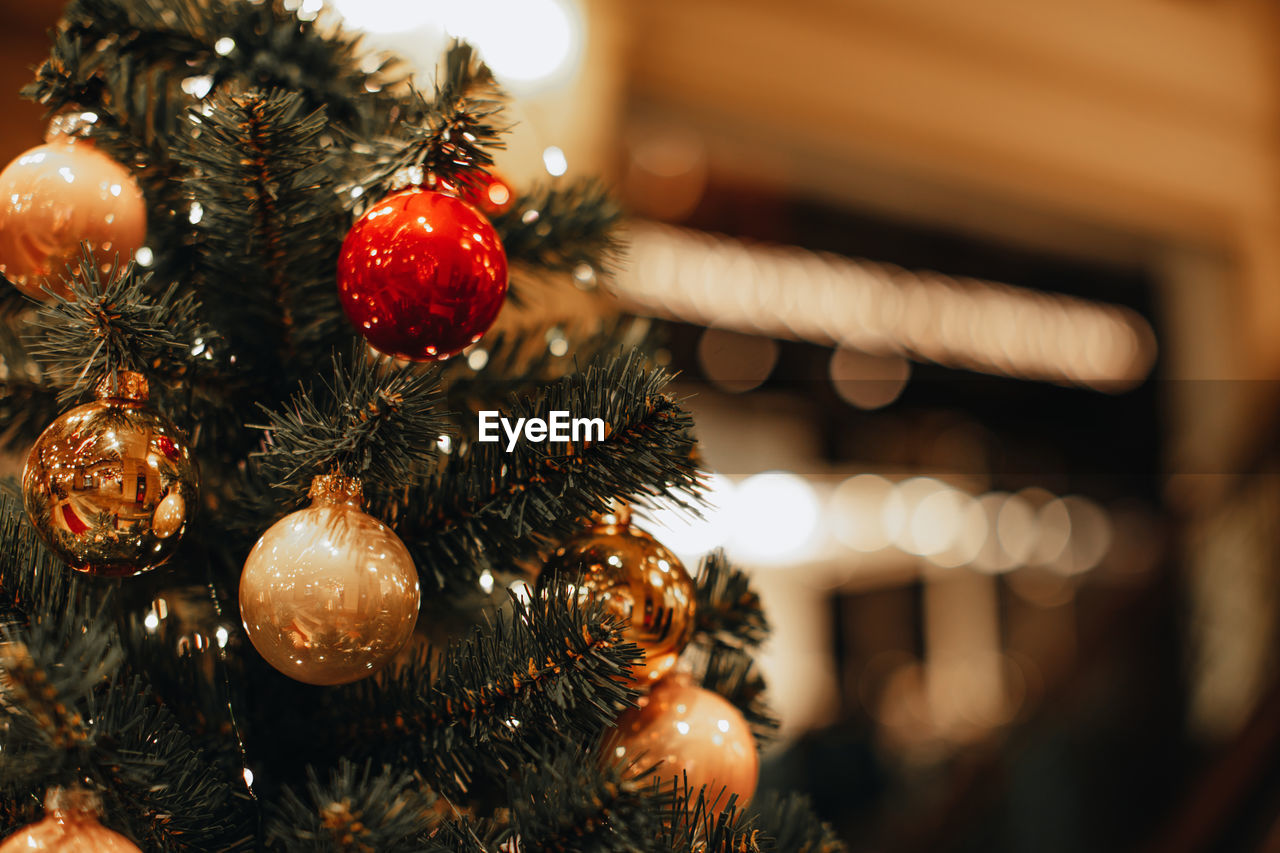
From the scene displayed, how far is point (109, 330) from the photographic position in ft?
1.21

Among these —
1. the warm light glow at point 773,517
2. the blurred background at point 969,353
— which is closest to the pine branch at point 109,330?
the blurred background at point 969,353

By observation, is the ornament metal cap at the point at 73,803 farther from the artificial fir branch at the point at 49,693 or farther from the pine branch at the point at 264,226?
the pine branch at the point at 264,226

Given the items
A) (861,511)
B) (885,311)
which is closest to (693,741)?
(885,311)

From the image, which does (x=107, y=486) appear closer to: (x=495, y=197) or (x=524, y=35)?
(x=495, y=197)

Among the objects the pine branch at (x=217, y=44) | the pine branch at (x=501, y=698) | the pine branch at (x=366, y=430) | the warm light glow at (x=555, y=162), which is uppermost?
the pine branch at (x=217, y=44)

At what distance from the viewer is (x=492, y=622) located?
435 millimetres

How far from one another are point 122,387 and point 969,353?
3247 mm

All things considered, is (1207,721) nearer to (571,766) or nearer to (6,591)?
(571,766)

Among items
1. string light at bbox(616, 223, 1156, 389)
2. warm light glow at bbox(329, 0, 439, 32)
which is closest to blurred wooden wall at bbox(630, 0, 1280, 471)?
string light at bbox(616, 223, 1156, 389)

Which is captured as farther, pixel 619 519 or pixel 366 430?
pixel 619 519

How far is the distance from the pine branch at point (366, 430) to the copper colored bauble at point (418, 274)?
3cm

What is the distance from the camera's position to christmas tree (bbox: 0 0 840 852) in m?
0.37

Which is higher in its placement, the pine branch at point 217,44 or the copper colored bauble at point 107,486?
the pine branch at point 217,44

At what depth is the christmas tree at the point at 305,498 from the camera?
370 mm
